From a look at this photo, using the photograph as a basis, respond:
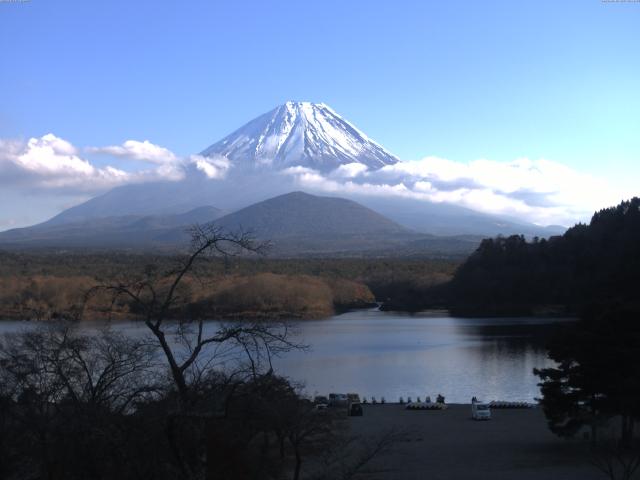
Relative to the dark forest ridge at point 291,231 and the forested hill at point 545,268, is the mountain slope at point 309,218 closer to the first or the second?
the dark forest ridge at point 291,231

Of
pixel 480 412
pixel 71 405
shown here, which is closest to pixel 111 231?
pixel 480 412

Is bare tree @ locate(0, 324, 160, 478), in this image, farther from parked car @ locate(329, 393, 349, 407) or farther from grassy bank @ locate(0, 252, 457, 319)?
grassy bank @ locate(0, 252, 457, 319)

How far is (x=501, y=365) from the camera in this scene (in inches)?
960

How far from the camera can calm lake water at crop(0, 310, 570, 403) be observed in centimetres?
2077

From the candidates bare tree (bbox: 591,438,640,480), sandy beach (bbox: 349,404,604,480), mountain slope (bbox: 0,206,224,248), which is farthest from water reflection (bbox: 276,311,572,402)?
mountain slope (bbox: 0,206,224,248)

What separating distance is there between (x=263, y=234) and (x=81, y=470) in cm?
12645

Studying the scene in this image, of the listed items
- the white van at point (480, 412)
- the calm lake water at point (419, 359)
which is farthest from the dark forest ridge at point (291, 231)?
the white van at point (480, 412)

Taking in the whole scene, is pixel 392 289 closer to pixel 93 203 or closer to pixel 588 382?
pixel 588 382

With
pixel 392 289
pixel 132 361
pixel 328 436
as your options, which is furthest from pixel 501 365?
pixel 392 289

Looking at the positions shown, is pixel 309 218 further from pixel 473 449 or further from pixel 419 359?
pixel 473 449

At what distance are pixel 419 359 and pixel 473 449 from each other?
14.4 m

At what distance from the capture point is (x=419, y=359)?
2638 centimetres

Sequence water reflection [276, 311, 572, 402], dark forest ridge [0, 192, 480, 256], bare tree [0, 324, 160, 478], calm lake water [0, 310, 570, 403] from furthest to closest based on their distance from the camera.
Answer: dark forest ridge [0, 192, 480, 256] < water reflection [276, 311, 572, 402] < calm lake water [0, 310, 570, 403] < bare tree [0, 324, 160, 478]

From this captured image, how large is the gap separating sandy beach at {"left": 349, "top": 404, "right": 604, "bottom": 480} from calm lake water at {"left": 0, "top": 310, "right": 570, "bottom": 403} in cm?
346
